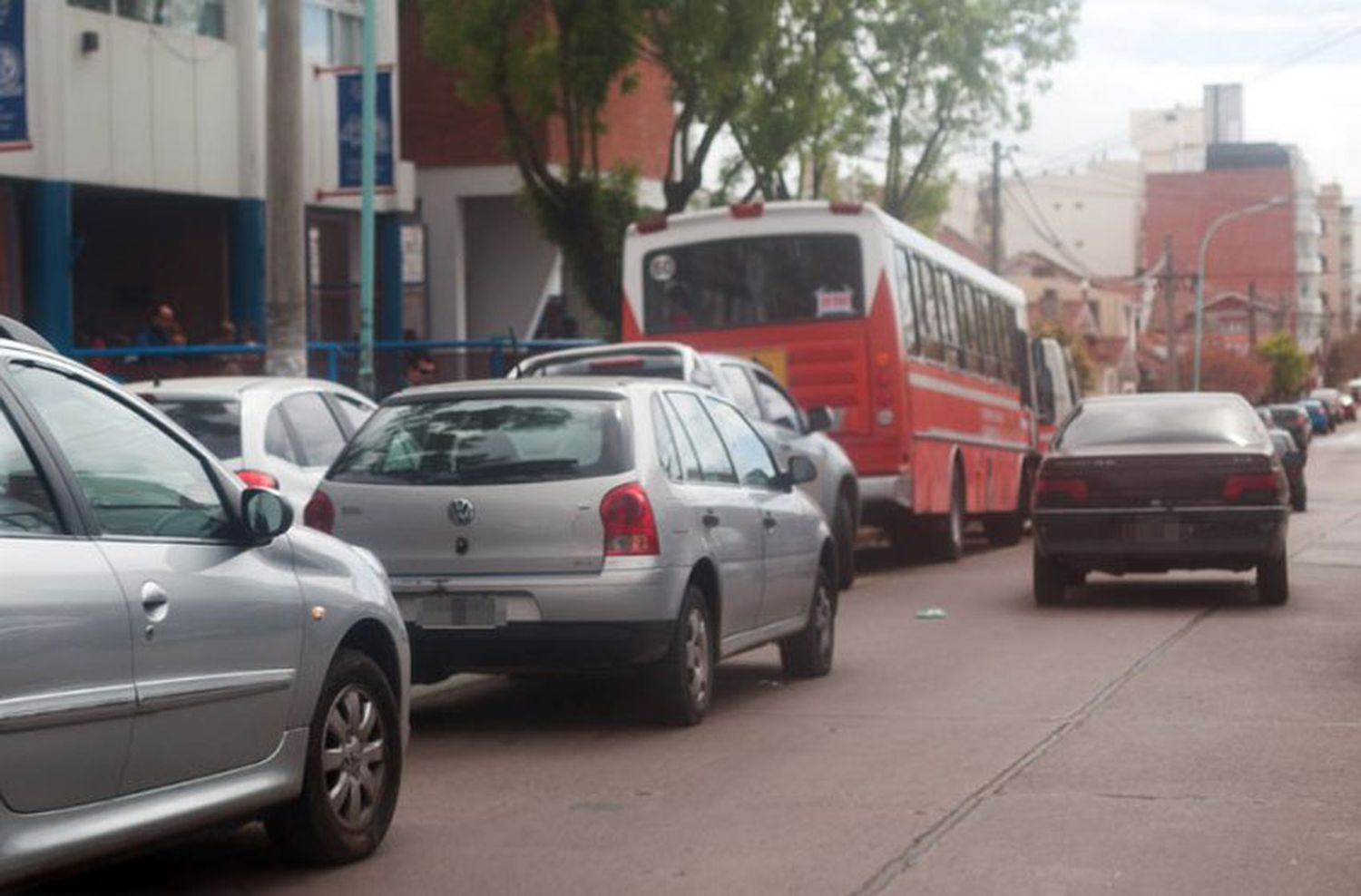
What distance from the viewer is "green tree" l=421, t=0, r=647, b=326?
2980 centimetres

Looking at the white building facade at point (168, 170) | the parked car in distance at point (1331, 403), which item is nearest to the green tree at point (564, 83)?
the white building facade at point (168, 170)

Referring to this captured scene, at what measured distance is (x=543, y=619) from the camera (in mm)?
10547

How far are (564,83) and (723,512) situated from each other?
62.8ft

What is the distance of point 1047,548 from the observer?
17438 millimetres

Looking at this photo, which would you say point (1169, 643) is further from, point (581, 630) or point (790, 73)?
point (790, 73)

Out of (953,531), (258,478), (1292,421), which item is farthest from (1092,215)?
(258,478)

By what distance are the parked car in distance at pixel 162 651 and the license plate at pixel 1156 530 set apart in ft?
32.4

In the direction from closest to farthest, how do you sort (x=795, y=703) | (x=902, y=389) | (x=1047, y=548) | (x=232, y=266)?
(x=795, y=703) → (x=1047, y=548) → (x=902, y=389) → (x=232, y=266)

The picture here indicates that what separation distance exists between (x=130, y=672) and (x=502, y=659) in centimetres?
430

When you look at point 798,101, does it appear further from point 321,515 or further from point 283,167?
point 321,515

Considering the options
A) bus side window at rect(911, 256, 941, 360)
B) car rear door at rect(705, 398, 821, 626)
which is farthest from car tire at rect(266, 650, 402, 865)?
bus side window at rect(911, 256, 941, 360)

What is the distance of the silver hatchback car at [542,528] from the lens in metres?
10.6

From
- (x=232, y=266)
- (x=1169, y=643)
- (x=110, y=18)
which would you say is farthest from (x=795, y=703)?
(x=232, y=266)

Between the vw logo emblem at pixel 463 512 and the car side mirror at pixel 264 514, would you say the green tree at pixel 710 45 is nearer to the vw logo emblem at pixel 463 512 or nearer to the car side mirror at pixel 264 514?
the vw logo emblem at pixel 463 512
